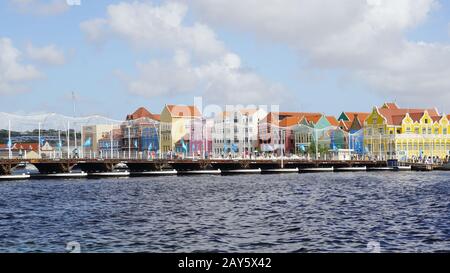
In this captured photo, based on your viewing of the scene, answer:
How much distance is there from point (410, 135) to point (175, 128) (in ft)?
245

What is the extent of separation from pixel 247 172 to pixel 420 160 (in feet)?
158

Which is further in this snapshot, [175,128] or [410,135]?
[175,128]

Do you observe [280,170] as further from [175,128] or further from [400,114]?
[175,128]

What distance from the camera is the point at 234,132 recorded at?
19025cm

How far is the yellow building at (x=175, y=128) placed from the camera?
19325 centimetres

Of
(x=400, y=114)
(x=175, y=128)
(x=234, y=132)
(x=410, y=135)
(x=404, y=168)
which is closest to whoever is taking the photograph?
(x=404, y=168)

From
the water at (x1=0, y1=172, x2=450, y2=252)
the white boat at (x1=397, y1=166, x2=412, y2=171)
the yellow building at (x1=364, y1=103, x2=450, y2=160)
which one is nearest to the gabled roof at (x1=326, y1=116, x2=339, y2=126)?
the yellow building at (x1=364, y1=103, x2=450, y2=160)

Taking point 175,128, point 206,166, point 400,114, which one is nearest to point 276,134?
point 175,128

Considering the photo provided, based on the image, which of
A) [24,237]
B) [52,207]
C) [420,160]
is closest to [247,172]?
[420,160]

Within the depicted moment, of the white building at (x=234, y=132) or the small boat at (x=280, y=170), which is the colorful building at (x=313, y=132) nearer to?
the white building at (x=234, y=132)
